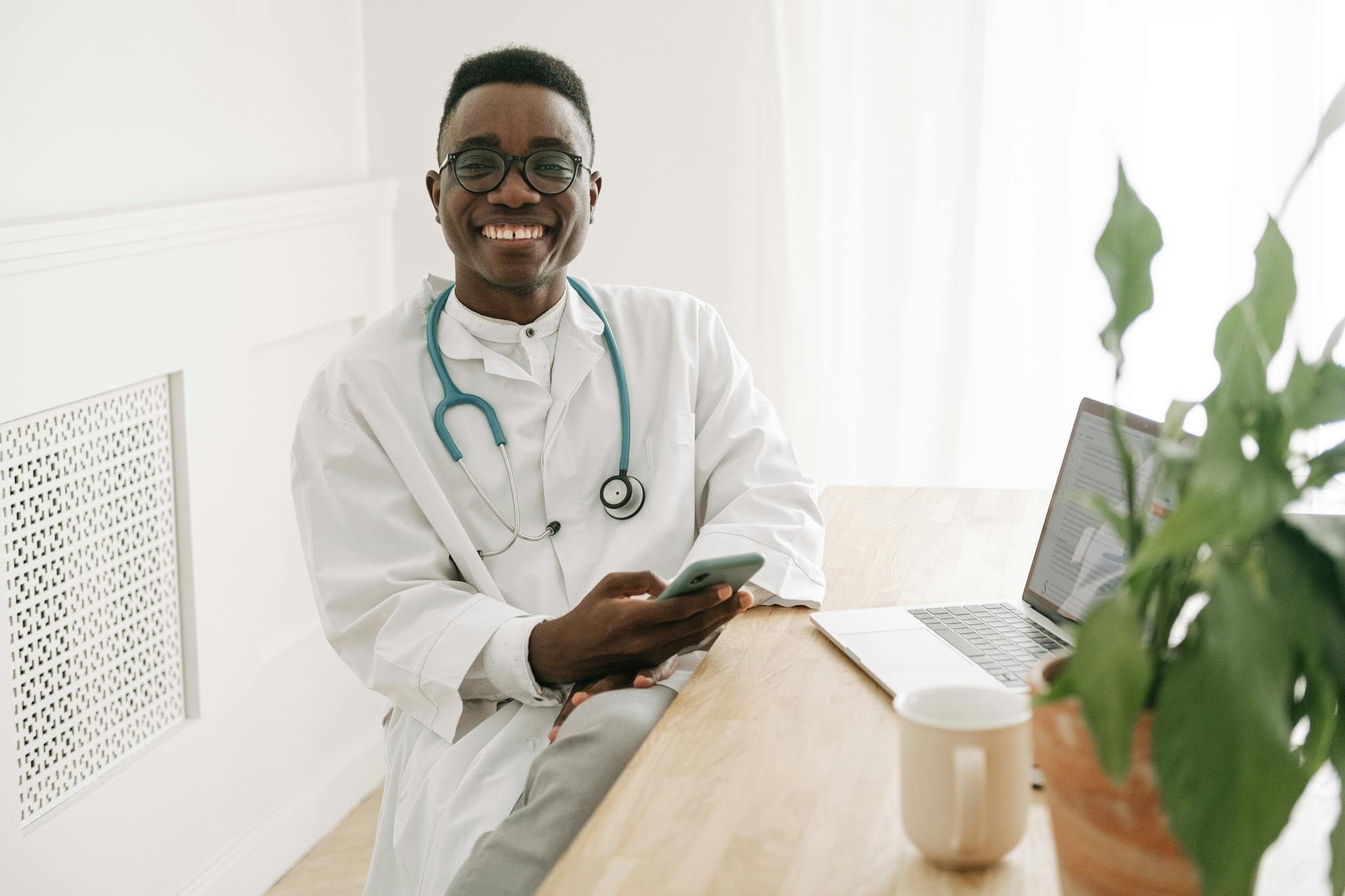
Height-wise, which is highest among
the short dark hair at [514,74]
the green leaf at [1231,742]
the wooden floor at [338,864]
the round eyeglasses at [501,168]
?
the short dark hair at [514,74]

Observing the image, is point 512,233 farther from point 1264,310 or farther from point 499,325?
point 1264,310

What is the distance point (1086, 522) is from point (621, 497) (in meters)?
0.62

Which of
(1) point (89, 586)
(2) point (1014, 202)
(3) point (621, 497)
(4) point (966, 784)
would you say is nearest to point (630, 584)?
(3) point (621, 497)

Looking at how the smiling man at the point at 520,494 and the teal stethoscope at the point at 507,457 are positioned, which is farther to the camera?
the teal stethoscope at the point at 507,457

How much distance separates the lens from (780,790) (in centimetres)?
107

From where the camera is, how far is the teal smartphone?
128cm

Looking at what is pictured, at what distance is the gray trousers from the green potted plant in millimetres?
558

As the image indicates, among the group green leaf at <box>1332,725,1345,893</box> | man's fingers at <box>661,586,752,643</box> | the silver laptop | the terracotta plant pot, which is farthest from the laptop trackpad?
green leaf at <box>1332,725,1345,893</box>

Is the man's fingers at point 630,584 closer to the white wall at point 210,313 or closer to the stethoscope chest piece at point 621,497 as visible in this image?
the stethoscope chest piece at point 621,497

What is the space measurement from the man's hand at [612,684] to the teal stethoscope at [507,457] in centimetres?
27

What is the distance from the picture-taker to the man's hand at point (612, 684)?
1.45 m

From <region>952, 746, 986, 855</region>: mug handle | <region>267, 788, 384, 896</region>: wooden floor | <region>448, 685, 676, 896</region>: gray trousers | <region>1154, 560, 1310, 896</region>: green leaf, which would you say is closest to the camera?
<region>1154, 560, 1310, 896</region>: green leaf

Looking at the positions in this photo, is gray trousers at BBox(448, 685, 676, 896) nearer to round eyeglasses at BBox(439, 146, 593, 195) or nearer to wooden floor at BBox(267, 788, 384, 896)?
round eyeglasses at BBox(439, 146, 593, 195)

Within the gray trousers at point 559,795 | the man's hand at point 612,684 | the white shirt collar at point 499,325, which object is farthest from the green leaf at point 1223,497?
the white shirt collar at point 499,325
